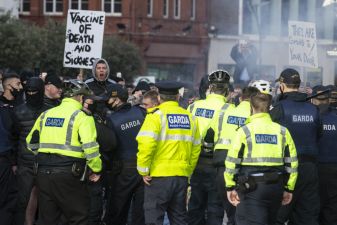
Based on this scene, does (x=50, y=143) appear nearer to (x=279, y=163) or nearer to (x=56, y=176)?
(x=56, y=176)

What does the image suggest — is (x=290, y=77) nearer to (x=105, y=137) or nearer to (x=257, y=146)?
(x=257, y=146)

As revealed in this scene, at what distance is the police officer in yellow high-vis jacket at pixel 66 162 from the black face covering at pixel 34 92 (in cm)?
117

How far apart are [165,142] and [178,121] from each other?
27 centimetres

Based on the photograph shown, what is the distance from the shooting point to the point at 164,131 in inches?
338

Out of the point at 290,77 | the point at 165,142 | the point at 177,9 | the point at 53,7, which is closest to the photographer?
the point at 165,142

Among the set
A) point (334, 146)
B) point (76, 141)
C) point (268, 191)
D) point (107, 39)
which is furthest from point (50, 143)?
point (107, 39)

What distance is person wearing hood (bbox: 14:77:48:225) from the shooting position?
10070 mm

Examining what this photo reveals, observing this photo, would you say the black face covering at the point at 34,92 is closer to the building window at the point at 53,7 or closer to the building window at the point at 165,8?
the building window at the point at 165,8

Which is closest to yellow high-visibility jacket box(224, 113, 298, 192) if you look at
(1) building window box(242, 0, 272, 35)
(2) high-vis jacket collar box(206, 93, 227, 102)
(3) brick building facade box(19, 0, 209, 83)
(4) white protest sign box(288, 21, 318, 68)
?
(2) high-vis jacket collar box(206, 93, 227, 102)

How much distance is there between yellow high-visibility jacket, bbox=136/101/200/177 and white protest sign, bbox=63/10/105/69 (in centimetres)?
552

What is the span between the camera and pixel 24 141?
10.1 meters

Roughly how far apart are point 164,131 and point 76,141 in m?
0.97

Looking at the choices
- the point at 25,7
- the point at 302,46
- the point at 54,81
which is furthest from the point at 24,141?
the point at 25,7

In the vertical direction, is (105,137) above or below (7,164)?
above
